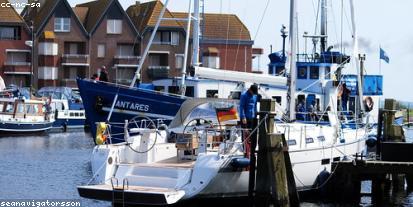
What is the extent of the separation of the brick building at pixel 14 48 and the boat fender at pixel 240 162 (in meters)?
71.4

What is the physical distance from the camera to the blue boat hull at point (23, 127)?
63.7 meters

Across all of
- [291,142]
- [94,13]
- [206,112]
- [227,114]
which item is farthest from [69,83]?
[291,142]

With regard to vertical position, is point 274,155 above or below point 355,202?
above

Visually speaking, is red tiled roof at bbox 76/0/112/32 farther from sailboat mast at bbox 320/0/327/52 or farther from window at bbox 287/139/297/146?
window at bbox 287/139/297/146

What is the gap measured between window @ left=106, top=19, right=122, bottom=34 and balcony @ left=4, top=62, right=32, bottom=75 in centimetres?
941

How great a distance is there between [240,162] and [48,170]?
51.6ft

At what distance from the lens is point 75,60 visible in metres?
94.2

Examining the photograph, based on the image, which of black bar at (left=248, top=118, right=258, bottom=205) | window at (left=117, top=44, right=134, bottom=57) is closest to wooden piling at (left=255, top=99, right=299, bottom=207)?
black bar at (left=248, top=118, right=258, bottom=205)

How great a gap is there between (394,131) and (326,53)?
1150 cm

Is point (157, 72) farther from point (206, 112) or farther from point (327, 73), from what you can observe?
point (206, 112)

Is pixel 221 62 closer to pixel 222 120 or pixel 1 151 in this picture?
pixel 1 151

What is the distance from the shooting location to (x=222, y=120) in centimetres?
2702

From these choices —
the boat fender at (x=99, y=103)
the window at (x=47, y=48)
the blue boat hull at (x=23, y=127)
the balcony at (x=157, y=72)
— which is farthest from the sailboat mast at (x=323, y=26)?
the window at (x=47, y=48)

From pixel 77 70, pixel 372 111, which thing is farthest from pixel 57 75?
pixel 372 111
